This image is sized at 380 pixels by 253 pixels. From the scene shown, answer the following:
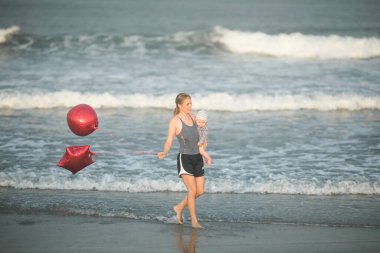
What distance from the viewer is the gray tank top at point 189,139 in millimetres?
6805

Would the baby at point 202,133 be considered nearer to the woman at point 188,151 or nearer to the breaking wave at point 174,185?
the woman at point 188,151

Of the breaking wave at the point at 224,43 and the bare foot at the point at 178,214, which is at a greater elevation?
the breaking wave at the point at 224,43

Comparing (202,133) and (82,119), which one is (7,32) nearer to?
(82,119)

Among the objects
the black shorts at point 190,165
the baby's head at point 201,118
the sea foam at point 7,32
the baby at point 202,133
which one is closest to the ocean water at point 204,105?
the sea foam at point 7,32

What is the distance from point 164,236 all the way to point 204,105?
8.81 m

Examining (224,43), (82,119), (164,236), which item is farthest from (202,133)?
(224,43)

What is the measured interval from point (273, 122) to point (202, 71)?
6291 millimetres

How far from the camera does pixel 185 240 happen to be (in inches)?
254

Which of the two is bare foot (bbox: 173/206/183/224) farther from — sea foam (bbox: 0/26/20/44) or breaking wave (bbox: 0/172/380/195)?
sea foam (bbox: 0/26/20/44)

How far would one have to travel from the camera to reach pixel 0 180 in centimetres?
877

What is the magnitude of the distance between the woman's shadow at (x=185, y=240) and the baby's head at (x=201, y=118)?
45.7 inches

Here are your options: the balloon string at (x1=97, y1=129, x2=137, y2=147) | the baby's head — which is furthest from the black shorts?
the balloon string at (x1=97, y1=129, x2=137, y2=147)

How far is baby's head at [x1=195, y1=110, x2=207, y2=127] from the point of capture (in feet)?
22.3

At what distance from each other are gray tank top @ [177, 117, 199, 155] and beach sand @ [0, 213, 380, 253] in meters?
0.86
